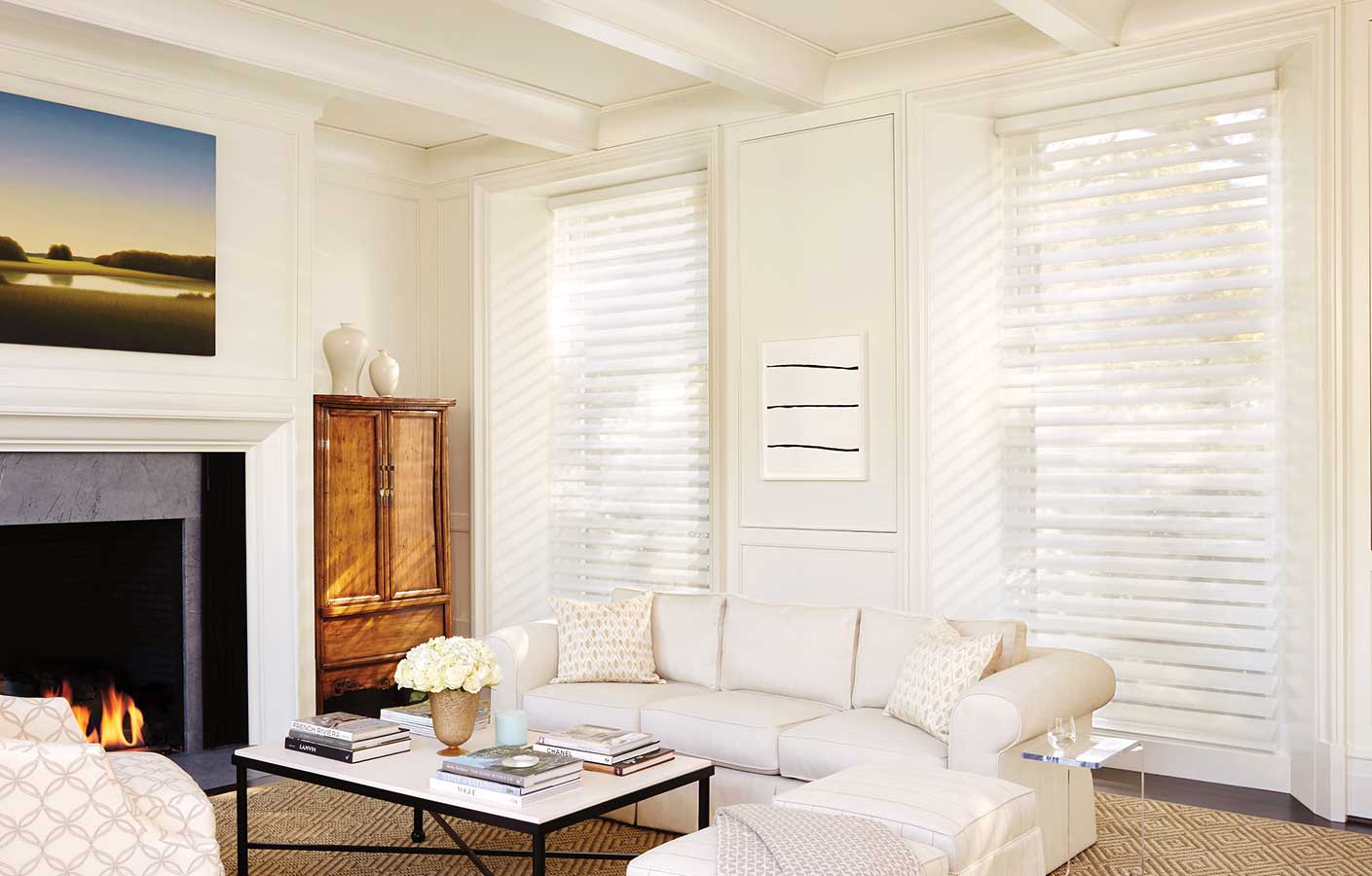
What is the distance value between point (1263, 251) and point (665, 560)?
3209mm

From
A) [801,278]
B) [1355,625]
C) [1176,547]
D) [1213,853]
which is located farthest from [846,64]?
[1213,853]

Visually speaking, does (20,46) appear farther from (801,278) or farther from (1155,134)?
(1155,134)

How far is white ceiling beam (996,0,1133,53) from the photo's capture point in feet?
13.6

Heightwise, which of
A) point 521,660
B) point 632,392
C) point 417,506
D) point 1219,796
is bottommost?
point 1219,796

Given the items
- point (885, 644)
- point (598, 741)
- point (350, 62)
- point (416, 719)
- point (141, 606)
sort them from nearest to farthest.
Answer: point (598, 741) < point (416, 719) < point (885, 644) < point (350, 62) < point (141, 606)

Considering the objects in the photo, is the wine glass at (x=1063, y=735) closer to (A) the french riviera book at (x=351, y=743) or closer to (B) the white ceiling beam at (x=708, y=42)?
(A) the french riviera book at (x=351, y=743)

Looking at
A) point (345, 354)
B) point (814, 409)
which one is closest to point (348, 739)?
point (814, 409)

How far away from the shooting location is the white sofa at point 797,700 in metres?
3.45

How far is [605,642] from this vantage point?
4.61 metres

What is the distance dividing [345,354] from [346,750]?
2.96 meters

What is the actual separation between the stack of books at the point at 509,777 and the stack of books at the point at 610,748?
11 cm

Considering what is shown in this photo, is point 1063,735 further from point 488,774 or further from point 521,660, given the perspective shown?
point 521,660

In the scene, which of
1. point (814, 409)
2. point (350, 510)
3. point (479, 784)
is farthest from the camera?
point (350, 510)

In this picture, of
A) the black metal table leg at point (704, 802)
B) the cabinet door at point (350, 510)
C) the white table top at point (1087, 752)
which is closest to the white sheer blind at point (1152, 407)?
the white table top at point (1087, 752)
